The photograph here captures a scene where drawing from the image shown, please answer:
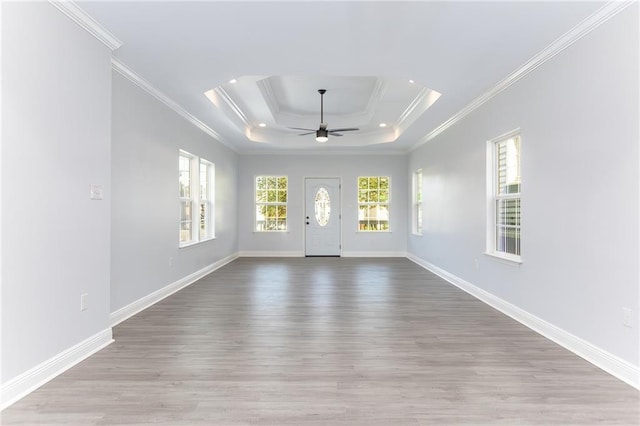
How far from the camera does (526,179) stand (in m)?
3.69

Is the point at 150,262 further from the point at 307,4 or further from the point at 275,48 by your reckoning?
the point at 307,4

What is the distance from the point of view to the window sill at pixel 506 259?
3824 mm

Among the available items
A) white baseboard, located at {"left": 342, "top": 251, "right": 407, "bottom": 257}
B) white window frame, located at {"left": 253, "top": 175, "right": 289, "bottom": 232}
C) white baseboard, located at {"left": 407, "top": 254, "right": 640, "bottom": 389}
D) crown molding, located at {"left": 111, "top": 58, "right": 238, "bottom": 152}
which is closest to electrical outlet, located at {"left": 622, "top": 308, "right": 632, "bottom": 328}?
white baseboard, located at {"left": 407, "top": 254, "right": 640, "bottom": 389}

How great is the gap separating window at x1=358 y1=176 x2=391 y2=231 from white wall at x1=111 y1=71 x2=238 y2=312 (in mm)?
4375

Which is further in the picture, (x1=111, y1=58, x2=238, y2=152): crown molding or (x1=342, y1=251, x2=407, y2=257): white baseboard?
(x1=342, y1=251, x2=407, y2=257): white baseboard

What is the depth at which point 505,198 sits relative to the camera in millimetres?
4289

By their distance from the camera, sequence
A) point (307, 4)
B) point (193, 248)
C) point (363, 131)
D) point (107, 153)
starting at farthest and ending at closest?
point (363, 131)
point (193, 248)
point (107, 153)
point (307, 4)

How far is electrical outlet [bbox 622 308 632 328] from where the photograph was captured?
8.00 feet

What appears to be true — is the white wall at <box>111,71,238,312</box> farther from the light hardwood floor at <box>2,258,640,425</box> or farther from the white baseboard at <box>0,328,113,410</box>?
the white baseboard at <box>0,328,113,410</box>

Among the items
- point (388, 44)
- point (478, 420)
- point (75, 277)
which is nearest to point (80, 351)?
point (75, 277)

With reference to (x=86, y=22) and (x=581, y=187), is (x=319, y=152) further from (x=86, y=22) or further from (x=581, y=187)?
(x=581, y=187)

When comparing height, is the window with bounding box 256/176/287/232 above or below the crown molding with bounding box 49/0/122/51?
below

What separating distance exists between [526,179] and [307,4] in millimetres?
2710

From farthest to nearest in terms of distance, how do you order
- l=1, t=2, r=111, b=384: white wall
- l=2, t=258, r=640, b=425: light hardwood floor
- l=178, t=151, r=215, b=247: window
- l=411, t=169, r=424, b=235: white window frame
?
1. l=411, t=169, r=424, b=235: white window frame
2. l=178, t=151, r=215, b=247: window
3. l=1, t=2, r=111, b=384: white wall
4. l=2, t=258, r=640, b=425: light hardwood floor
